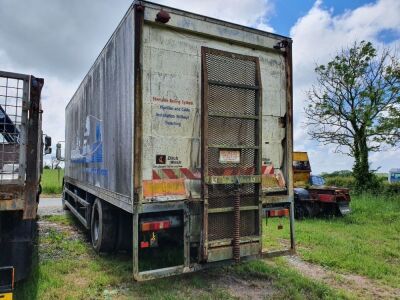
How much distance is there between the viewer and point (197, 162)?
4875mm

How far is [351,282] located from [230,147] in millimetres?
2778

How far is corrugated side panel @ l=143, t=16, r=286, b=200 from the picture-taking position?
180 inches

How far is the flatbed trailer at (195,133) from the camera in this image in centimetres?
454

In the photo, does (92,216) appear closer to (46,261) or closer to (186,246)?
(46,261)

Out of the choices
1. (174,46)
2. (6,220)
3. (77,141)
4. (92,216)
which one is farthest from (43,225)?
(174,46)

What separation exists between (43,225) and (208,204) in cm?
683

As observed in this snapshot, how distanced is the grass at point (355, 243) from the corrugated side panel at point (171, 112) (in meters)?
3.27

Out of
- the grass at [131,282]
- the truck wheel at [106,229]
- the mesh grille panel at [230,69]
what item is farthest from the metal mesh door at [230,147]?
the truck wheel at [106,229]

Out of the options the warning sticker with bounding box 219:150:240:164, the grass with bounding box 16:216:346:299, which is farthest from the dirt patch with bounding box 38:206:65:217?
the warning sticker with bounding box 219:150:240:164

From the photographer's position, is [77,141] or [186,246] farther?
[77,141]

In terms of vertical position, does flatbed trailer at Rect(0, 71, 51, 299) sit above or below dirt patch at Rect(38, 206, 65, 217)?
above

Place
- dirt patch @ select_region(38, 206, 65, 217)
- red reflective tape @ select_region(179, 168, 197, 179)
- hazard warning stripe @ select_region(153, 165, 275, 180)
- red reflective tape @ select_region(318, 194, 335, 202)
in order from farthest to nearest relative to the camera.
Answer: dirt patch @ select_region(38, 206, 65, 217)
red reflective tape @ select_region(318, 194, 335, 202)
red reflective tape @ select_region(179, 168, 197, 179)
hazard warning stripe @ select_region(153, 165, 275, 180)

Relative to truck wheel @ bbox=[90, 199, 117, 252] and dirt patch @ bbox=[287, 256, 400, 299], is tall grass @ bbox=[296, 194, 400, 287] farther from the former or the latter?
truck wheel @ bbox=[90, 199, 117, 252]

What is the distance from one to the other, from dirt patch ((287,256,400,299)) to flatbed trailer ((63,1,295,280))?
69 cm
